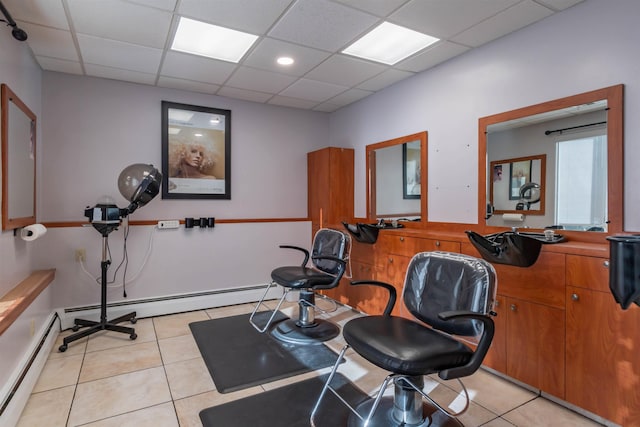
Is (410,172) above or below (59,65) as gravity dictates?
below

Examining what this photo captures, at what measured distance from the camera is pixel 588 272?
6.44 feet

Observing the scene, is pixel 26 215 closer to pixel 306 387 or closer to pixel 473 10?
pixel 306 387

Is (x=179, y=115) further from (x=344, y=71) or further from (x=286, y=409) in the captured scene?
(x=286, y=409)

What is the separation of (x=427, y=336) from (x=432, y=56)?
7.93 ft

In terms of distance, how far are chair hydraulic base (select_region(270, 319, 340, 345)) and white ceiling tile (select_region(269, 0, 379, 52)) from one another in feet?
8.35

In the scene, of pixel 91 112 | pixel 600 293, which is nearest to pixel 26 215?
pixel 91 112

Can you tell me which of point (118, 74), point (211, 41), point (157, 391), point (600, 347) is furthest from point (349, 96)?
point (157, 391)

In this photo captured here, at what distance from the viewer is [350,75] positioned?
350cm

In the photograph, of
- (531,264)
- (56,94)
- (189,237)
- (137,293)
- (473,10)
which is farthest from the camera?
(189,237)

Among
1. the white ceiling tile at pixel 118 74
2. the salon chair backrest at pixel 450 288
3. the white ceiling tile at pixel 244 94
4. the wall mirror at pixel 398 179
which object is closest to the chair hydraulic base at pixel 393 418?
the salon chair backrest at pixel 450 288

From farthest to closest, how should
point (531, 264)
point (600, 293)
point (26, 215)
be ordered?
point (26, 215) < point (531, 264) < point (600, 293)

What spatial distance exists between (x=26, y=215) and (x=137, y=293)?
1384 mm

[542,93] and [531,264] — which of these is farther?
[542,93]

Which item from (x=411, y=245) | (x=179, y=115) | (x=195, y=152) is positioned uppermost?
(x=179, y=115)
